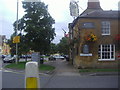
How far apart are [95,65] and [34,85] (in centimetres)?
2016

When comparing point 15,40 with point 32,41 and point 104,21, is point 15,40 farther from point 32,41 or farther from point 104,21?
point 104,21

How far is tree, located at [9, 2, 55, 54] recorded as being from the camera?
1081 inches

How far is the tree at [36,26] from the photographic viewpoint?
27.5 m

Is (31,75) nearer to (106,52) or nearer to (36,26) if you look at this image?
(106,52)

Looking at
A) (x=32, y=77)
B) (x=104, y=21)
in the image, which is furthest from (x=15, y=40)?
Result: (x=32, y=77)

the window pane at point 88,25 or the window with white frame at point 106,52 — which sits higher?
the window pane at point 88,25

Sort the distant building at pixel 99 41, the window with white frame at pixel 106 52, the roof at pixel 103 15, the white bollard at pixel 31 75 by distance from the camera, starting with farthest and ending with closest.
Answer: the roof at pixel 103 15 < the window with white frame at pixel 106 52 < the distant building at pixel 99 41 < the white bollard at pixel 31 75

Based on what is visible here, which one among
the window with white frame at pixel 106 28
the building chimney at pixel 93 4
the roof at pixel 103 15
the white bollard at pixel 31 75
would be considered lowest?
the white bollard at pixel 31 75

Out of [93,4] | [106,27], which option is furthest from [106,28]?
[93,4]

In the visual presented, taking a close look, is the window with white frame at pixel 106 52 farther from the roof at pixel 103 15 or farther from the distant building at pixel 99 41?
the roof at pixel 103 15

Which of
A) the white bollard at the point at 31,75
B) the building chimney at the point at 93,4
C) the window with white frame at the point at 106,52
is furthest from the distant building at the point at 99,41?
the white bollard at the point at 31,75

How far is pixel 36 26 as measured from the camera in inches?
1079

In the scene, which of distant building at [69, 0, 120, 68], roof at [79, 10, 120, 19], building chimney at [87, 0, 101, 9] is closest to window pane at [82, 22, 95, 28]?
distant building at [69, 0, 120, 68]

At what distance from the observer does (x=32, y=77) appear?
3.96 metres
